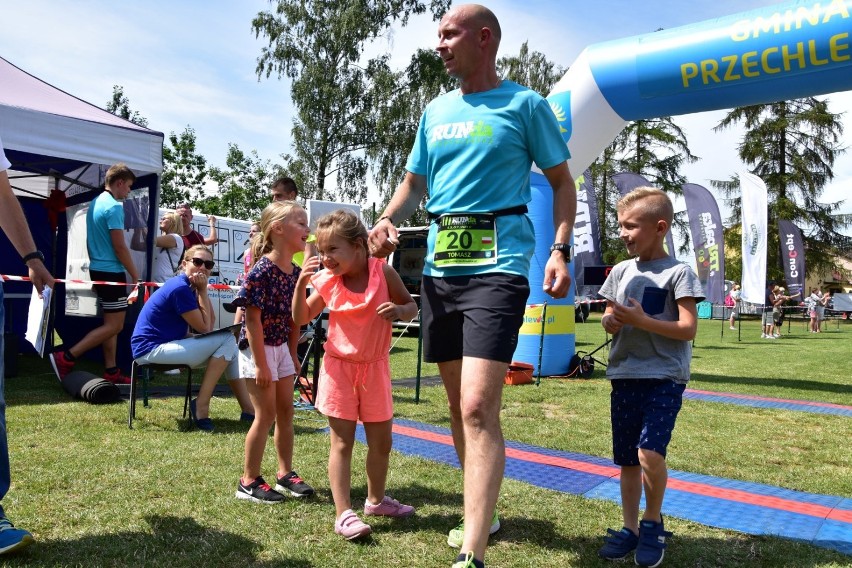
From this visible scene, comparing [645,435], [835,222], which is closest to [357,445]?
[645,435]

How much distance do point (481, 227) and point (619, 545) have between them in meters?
1.38

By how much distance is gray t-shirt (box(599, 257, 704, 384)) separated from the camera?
2.75 meters

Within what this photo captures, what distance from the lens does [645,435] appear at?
270 centimetres

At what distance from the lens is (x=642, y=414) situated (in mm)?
2820

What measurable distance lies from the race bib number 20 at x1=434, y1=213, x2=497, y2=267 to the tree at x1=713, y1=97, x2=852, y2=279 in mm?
37806

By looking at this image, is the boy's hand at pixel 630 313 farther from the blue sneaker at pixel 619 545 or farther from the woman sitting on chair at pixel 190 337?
the woman sitting on chair at pixel 190 337

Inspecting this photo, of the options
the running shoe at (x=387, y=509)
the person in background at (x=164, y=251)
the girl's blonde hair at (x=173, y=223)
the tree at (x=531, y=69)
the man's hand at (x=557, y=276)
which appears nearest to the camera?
the man's hand at (x=557, y=276)

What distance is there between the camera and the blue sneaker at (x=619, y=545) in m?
2.73

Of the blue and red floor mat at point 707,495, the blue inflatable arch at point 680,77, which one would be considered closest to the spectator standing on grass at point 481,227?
the blue and red floor mat at point 707,495

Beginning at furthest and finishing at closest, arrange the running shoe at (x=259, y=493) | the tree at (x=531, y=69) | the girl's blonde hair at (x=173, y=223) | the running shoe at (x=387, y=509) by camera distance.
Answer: the tree at (x=531, y=69) < the girl's blonde hair at (x=173, y=223) < the running shoe at (x=259, y=493) < the running shoe at (x=387, y=509)

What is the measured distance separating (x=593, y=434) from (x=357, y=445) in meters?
1.89

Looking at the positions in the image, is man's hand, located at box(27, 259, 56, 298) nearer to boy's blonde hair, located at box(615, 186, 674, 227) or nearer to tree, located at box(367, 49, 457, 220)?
boy's blonde hair, located at box(615, 186, 674, 227)

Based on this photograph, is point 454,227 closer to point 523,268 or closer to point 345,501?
point 523,268

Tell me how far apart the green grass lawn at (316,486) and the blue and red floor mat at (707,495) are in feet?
0.52
